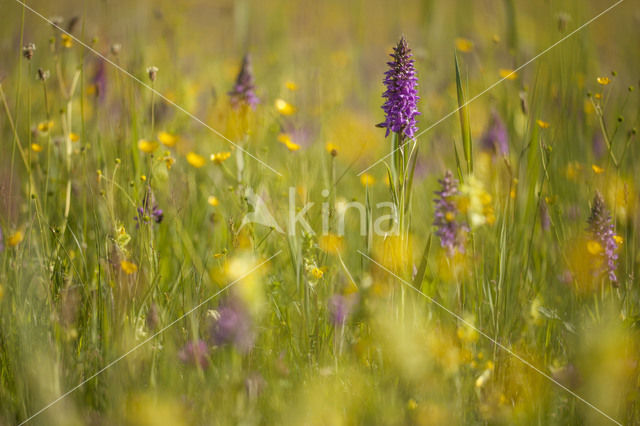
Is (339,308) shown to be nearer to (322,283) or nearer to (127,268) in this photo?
(322,283)

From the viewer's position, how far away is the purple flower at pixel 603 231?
146 centimetres

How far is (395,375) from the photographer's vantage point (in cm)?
119

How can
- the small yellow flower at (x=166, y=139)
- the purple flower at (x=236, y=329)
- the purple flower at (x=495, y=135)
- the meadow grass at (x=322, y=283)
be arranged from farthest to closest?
the purple flower at (x=495, y=135), the small yellow flower at (x=166, y=139), the purple flower at (x=236, y=329), the meadow grass at (x=322, y=283)

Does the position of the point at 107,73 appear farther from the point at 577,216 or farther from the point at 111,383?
the point at 577,216

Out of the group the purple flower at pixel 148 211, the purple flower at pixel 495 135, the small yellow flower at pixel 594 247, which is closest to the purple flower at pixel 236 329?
the purple flower at pixel 148 211

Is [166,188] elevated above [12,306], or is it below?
above

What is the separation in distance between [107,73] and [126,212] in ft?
3.87

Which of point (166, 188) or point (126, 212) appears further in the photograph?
point (166, 188)

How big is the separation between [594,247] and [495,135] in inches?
37.7

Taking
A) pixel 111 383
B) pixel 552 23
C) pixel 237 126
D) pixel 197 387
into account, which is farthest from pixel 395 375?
pixel 237 126

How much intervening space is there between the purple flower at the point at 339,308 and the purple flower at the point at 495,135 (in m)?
1.22

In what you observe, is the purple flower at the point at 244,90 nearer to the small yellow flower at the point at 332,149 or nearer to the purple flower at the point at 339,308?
the small yellow flower at the point at 332,149

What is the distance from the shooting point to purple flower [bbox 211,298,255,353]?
1207mm

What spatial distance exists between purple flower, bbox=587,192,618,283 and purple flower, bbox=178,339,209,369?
3.70ft
